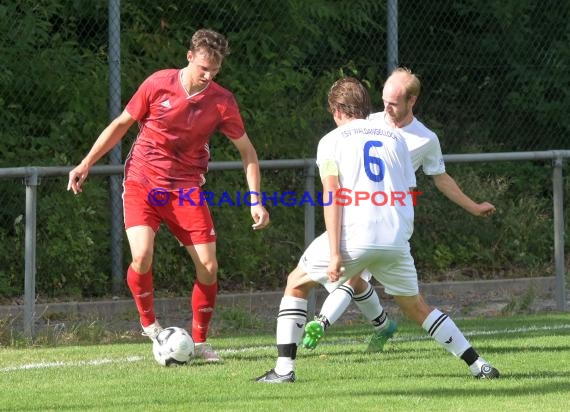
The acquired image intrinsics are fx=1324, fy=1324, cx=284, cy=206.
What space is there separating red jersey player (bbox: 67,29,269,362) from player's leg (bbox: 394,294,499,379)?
4.70ft

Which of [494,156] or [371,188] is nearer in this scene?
[371,188]

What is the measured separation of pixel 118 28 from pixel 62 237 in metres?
1.91

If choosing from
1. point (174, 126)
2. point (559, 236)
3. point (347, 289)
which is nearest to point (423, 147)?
point (347, 289)

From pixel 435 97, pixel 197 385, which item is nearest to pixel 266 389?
pixel 197 385

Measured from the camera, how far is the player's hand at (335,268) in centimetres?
709

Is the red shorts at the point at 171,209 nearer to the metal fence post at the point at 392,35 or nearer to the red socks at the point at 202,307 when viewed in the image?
the red socks at the point at 202,307

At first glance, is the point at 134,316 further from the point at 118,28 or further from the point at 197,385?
the point at 197,385

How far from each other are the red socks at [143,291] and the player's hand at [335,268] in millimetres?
1875

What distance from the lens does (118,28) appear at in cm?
1169

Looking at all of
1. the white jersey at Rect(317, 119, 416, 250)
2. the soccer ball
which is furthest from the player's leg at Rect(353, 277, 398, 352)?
the white jersey at Rect(317, 119, 416, 250)

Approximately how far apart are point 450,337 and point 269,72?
19.2 feet

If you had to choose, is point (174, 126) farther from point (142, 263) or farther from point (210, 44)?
point (142, 263)

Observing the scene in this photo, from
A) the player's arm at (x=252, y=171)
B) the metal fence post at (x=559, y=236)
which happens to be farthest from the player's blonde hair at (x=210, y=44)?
the metal fence post at (x=559, y=236)

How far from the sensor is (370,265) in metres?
7.33
